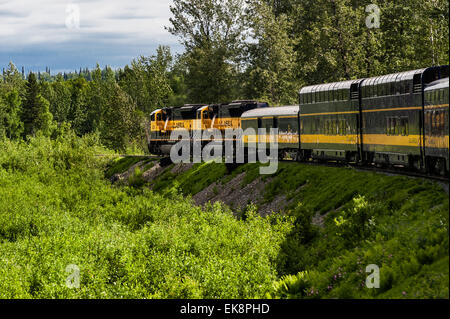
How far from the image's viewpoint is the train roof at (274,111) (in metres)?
43.1

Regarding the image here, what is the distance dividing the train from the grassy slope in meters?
1.25

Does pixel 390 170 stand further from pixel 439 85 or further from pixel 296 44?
pixel 296 44

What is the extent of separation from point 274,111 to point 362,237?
24.7 metres

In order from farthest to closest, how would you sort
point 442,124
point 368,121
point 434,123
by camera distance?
point 368,121 → point 434,123 → point 442,124

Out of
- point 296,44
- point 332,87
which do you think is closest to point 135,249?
point 332,87

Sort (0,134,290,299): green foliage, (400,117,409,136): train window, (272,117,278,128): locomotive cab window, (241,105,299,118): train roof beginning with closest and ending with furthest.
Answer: (400,117,409,136): train window, (0,134,290,299): green foliage, (241,105,299,118): train roof, (272,117,278,128): locomotive cab window

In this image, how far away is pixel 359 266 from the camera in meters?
18.4

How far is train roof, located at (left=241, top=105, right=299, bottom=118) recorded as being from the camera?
43134 millimetres

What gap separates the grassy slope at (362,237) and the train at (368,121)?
125 cm

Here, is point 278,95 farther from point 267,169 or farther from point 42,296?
point 42,296

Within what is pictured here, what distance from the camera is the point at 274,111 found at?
4622 cm

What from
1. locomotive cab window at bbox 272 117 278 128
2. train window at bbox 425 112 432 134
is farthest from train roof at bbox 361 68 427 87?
locomotive cab window at bbox 272 117 278 128

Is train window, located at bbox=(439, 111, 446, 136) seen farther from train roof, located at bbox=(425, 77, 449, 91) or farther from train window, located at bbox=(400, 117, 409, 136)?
train window, located at bbox=(400, 117, 409, 136)
